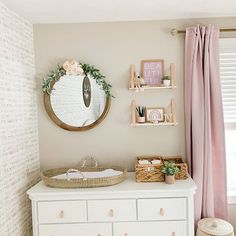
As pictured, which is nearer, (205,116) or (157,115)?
(205,116)

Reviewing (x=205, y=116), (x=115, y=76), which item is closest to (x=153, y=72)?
(x=115, y=76)

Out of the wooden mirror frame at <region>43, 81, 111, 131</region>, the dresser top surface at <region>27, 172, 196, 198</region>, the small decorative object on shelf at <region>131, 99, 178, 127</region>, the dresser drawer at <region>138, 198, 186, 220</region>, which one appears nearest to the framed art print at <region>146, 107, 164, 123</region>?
the small decorative object on shelf at <region>131, 99, 178, 127</region>

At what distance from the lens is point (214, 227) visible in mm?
2441

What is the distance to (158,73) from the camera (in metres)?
2.79

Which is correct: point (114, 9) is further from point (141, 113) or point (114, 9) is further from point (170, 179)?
point (170, 179)

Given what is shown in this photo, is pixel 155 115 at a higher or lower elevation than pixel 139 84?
lower

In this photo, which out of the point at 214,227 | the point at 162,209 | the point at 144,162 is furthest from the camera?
the point at 144,162

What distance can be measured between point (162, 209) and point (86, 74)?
137 cm

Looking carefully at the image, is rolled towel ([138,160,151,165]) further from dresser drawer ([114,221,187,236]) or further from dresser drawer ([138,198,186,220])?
dresser drawer ([114,221,187,236])

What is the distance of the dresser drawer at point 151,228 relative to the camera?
2.35m

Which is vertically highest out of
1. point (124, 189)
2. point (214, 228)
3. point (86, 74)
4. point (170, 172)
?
point (86, 74)

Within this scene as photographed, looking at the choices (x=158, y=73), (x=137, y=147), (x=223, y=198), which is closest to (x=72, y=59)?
(x=158, y=73)

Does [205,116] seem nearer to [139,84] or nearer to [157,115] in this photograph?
[157,115]

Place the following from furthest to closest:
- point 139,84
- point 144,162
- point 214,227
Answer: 1. point 139,84
2. point 144,162
3. point 214,227
